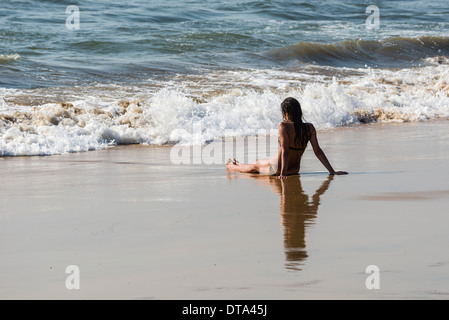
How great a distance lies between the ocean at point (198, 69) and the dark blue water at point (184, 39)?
1.8 inches

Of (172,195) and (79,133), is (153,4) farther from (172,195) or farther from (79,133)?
(172,195)

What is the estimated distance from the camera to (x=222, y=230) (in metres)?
5.19

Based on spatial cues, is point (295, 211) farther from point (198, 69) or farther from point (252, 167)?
point (198, 69)

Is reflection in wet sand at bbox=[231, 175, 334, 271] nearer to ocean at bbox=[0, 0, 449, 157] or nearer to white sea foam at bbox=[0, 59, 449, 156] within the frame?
white sea foam at bbox=[0, 59, 449, 156]

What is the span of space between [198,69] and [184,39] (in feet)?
15.9

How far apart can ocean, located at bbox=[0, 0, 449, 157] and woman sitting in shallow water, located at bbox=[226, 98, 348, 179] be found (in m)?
3.14

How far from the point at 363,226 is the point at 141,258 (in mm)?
1668

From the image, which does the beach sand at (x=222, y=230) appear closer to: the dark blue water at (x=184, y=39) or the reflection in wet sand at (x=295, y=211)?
the reflection in wet sand at (x=295, y=211)

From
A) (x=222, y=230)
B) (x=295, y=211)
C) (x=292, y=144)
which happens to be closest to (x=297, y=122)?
(x=292, y=144)

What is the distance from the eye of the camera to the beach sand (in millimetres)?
4008

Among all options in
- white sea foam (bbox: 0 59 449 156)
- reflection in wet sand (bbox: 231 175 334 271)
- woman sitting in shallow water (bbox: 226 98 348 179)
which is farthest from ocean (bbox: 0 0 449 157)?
reflection in wet sand (bbox: 231 175 334 271)

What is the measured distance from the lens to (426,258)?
4.40 m

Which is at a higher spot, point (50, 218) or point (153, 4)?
point (153, 4)
